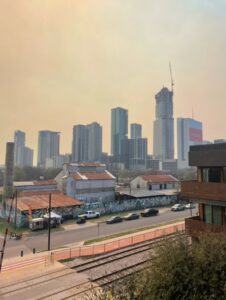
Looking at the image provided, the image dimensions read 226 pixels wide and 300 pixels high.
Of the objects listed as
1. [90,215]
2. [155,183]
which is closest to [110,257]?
[90,215]

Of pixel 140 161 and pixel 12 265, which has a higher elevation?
pixel 140 161

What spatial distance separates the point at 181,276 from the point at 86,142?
577ft

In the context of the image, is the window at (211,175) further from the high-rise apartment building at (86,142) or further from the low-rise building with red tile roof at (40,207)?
the high-rise apartment building at (86,142)

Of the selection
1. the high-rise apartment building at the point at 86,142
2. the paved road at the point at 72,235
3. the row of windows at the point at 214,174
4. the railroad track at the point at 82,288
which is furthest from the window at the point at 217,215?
the high-rise apartment building at the point at 86,142

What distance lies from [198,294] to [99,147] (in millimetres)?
177732

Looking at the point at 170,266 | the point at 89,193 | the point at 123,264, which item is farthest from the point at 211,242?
the point at 89,193

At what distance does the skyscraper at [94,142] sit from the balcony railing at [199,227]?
164 metres

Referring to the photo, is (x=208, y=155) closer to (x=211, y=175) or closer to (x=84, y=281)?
(x=211, y=175)

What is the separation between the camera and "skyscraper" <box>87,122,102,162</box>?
607 feet

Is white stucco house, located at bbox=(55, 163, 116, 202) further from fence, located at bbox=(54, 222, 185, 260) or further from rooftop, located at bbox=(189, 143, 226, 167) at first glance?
rooftop, located at bbox=(189, 143, 226, 167)

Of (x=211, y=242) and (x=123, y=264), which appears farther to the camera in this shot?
(x=123, y=264)

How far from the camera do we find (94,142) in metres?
186

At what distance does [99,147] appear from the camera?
18862 cm

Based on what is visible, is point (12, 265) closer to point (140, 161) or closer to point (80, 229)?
point (80, 229)
